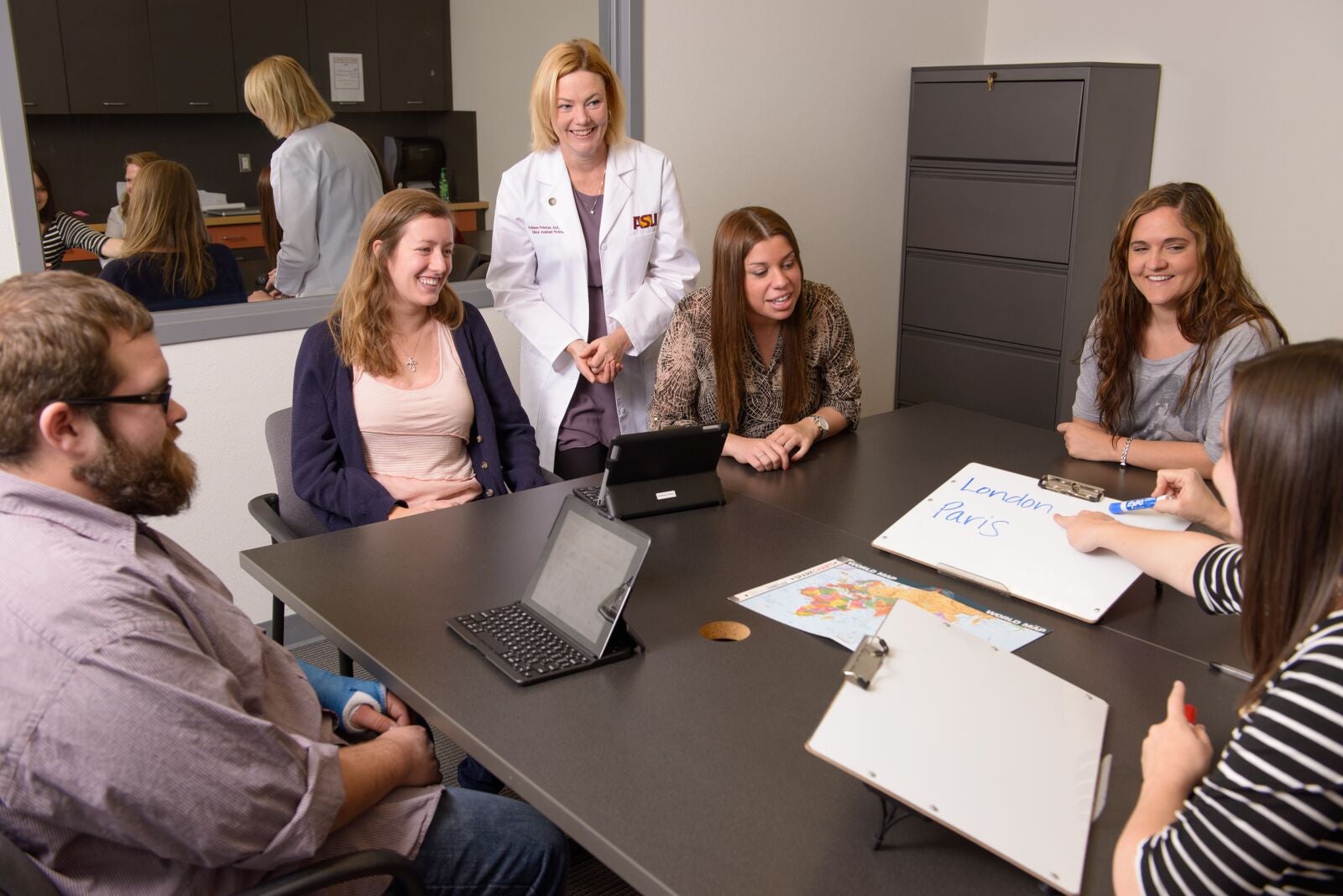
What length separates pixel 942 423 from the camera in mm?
2738

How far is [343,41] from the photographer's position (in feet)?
13.4

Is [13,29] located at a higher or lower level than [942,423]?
higher

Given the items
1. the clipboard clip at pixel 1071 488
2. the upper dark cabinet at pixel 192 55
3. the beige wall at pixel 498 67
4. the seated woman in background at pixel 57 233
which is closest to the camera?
the clipboard clip at pixel 1071 488

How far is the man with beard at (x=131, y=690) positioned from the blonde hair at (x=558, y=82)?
1776mm

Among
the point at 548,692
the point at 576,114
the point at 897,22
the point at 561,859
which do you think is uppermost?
the point at 897,22

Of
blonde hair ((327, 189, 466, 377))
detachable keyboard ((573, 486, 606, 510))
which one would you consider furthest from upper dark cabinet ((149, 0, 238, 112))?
detachable keyboard ((573, 486, 606, 510))

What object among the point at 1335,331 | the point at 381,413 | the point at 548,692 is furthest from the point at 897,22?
the point at 548,692

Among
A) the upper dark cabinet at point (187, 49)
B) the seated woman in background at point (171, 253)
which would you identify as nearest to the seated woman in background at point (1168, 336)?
the seated woman in background at point (171, 253)

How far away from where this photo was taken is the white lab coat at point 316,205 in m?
3.33

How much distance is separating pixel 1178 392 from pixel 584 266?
1549 millimetres

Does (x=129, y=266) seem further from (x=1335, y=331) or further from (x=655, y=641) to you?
(x=1335, y=331)

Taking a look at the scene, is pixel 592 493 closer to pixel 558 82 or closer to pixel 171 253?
pixel 558 82

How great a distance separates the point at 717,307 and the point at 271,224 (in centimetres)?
151

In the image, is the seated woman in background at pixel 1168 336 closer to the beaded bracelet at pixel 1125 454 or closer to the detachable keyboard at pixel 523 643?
the beaded bracelet at pixel 1125 454
